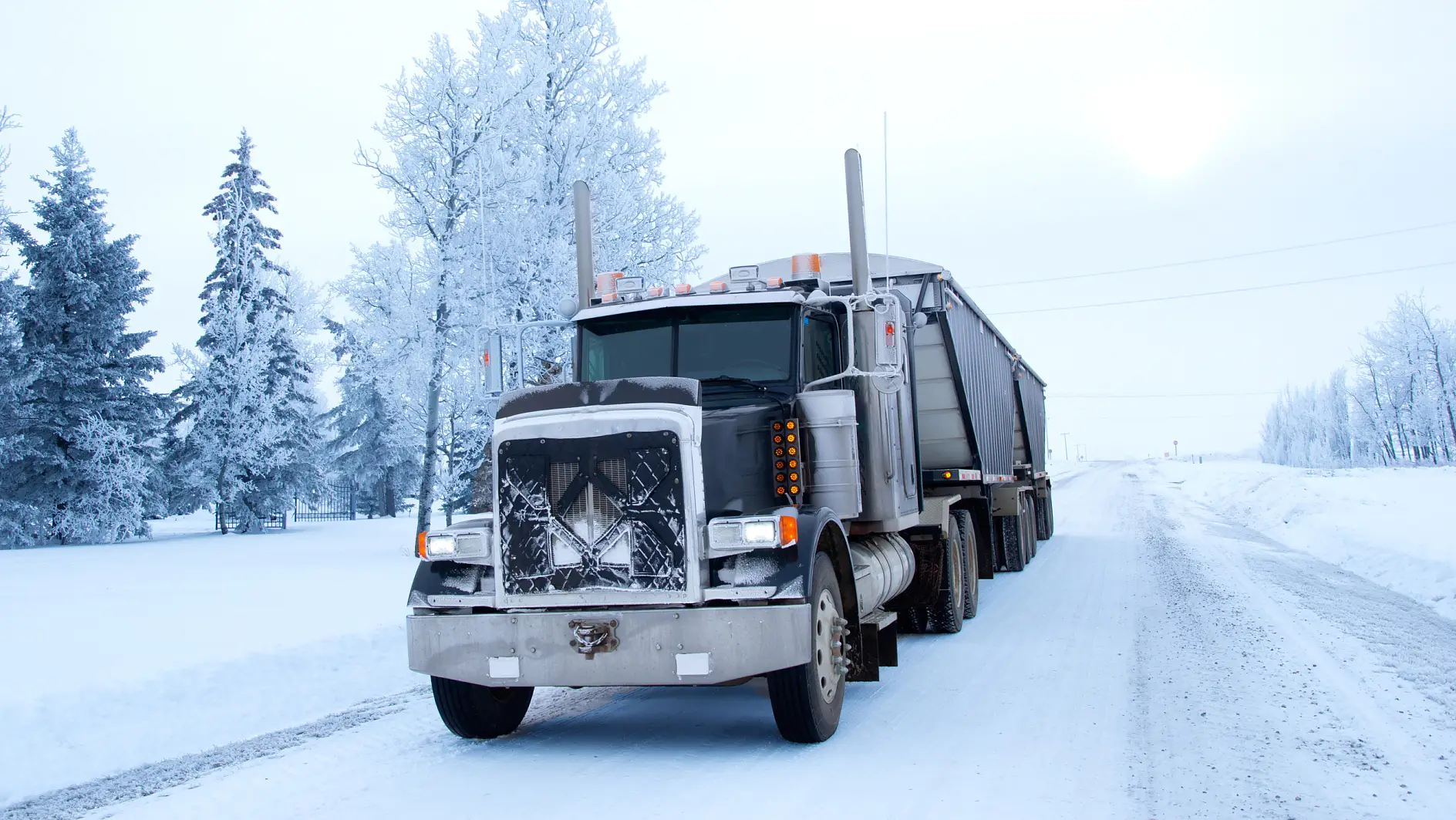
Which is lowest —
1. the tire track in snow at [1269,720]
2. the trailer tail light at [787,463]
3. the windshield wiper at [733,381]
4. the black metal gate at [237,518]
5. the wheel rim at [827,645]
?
the tire track in snow at [1269,720]

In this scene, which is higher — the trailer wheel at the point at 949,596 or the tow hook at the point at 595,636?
the tow hook at the point at 595,636

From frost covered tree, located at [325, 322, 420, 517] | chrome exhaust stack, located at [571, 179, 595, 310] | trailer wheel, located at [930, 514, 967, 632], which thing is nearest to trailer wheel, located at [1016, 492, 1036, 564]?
trailer wheel, located at [930, 514, 967, 632]

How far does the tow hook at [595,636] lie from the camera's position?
5.26 m

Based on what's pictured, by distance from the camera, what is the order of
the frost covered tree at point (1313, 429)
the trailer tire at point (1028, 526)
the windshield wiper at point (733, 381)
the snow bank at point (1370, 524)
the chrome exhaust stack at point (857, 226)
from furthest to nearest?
the frost covered tree at point (1313, 429) → the trailer tire at point (1028, 526) → the snow bank at point (1370, 524) → the chrome exhaust stack at point (857, 226) → the windshield wiper at point (733, 381)

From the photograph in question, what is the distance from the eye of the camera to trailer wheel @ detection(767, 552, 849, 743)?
546cm

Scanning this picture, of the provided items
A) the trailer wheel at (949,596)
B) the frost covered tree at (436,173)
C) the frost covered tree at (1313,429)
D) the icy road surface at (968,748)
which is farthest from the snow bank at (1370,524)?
the frost covered tree at (1313,429)

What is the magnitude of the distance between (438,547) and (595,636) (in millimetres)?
1119

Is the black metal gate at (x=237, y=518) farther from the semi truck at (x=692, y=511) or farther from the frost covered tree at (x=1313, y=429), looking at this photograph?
the frost covered tree at (x=1313, y=429)

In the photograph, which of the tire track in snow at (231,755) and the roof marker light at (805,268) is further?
the roof marker light at (805,268)

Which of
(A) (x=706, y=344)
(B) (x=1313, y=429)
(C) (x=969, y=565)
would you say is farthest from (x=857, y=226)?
(B) (x=1313, y=429)

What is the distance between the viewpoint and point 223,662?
7.75 m

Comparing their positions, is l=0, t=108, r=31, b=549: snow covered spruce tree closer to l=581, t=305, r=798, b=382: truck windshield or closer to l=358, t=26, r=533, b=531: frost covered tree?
l=358, t=26, r=533, b=531: frost covered tree

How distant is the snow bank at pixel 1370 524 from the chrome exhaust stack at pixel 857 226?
7.43m

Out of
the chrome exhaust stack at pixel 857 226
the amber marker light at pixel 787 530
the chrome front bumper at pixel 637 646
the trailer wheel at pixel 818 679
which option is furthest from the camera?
the chrome exhaust stack at pixel 857 226
